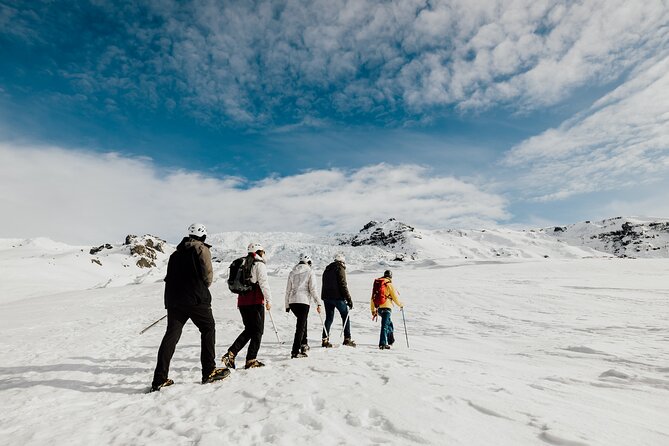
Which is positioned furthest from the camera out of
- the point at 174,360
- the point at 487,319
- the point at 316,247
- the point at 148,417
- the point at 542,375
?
the point at 316,247

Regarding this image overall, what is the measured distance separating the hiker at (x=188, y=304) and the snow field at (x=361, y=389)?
0.31 m

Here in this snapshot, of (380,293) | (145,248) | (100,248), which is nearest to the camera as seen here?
(380,293)

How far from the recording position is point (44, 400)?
531 cm

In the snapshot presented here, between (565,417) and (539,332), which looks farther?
(539,332)

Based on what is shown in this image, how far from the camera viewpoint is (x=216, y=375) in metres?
5.68

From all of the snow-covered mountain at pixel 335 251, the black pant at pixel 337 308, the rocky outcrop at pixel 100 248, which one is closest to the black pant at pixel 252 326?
the black pant at pixel 337 308

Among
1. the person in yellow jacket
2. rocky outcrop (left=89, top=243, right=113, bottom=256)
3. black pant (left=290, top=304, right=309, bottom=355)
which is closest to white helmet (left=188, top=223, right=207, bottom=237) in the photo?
black pant (left=290, top=304, right=309, bottom=355)

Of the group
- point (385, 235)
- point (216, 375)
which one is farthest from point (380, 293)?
point (385, 235)

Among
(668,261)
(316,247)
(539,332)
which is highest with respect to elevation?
(316,247)

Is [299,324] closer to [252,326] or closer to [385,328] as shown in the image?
[252,326]

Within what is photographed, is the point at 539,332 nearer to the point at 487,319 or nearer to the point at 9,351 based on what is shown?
the point at 487,319

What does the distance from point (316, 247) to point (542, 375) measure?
93174 mm

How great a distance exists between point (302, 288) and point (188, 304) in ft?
8.22

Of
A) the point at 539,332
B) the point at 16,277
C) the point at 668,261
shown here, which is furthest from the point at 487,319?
the point at 16,277
